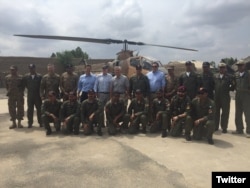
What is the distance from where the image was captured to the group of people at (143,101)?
7645mm

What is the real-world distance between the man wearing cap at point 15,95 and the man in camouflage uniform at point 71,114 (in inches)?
58.8

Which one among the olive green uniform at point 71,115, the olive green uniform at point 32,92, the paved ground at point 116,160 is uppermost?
the olive green uniform at point 32,92

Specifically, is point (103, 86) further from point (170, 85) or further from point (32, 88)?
point (32, 88)

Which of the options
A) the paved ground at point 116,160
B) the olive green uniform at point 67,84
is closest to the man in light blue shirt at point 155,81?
the paved ground at point 116,160

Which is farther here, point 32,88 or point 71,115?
point 32,88

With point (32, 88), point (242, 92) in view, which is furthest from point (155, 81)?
point (32, 88)

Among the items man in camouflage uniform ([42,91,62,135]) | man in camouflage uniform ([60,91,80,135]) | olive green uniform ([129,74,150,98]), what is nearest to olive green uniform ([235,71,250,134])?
olive green uniform ([129,74,150,98])

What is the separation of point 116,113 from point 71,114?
1.07 m

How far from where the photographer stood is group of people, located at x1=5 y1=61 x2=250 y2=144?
301 inches

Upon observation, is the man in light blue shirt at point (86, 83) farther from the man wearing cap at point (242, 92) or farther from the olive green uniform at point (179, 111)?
the man wearing cap at point (242, 92)

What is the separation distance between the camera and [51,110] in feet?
27.3

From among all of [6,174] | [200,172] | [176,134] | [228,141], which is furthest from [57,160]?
[228,141]

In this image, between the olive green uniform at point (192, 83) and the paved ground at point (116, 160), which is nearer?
the paved ground at point (116, 160)

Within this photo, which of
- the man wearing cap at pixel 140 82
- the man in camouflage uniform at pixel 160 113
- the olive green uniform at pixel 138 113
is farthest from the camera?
the man wearing cap at pixel 140 82
